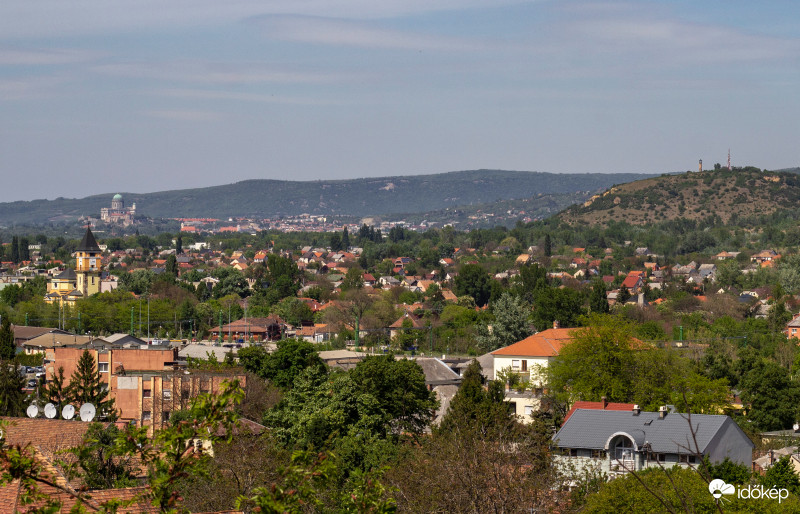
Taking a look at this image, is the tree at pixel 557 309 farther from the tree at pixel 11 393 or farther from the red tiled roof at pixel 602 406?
the tree at pixel 11 393

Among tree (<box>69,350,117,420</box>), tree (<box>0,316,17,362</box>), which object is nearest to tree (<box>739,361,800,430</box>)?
tree (<box>69,350,117,420</box>)

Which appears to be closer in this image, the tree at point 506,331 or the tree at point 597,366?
the tree at point 597,366

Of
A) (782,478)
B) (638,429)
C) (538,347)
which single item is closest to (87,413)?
(638,429)

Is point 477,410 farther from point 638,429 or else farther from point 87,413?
point 87,413

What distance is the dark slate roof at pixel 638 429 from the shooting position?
2988 centimetres

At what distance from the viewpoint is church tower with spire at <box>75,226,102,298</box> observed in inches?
4449

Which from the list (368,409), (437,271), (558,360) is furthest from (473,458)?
(437,271)

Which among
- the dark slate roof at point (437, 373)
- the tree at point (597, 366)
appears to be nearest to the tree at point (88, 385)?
the dark slate roof at point (437, 373)

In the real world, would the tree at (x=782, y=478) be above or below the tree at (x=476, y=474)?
below

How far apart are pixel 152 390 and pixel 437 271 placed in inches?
4419

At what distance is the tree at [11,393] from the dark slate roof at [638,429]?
717 inches

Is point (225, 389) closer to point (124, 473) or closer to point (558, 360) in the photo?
point (124, 473)

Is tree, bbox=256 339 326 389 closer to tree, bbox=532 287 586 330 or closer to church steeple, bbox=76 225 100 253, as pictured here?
tree, bbox=532 287 586 330

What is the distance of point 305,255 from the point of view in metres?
193
